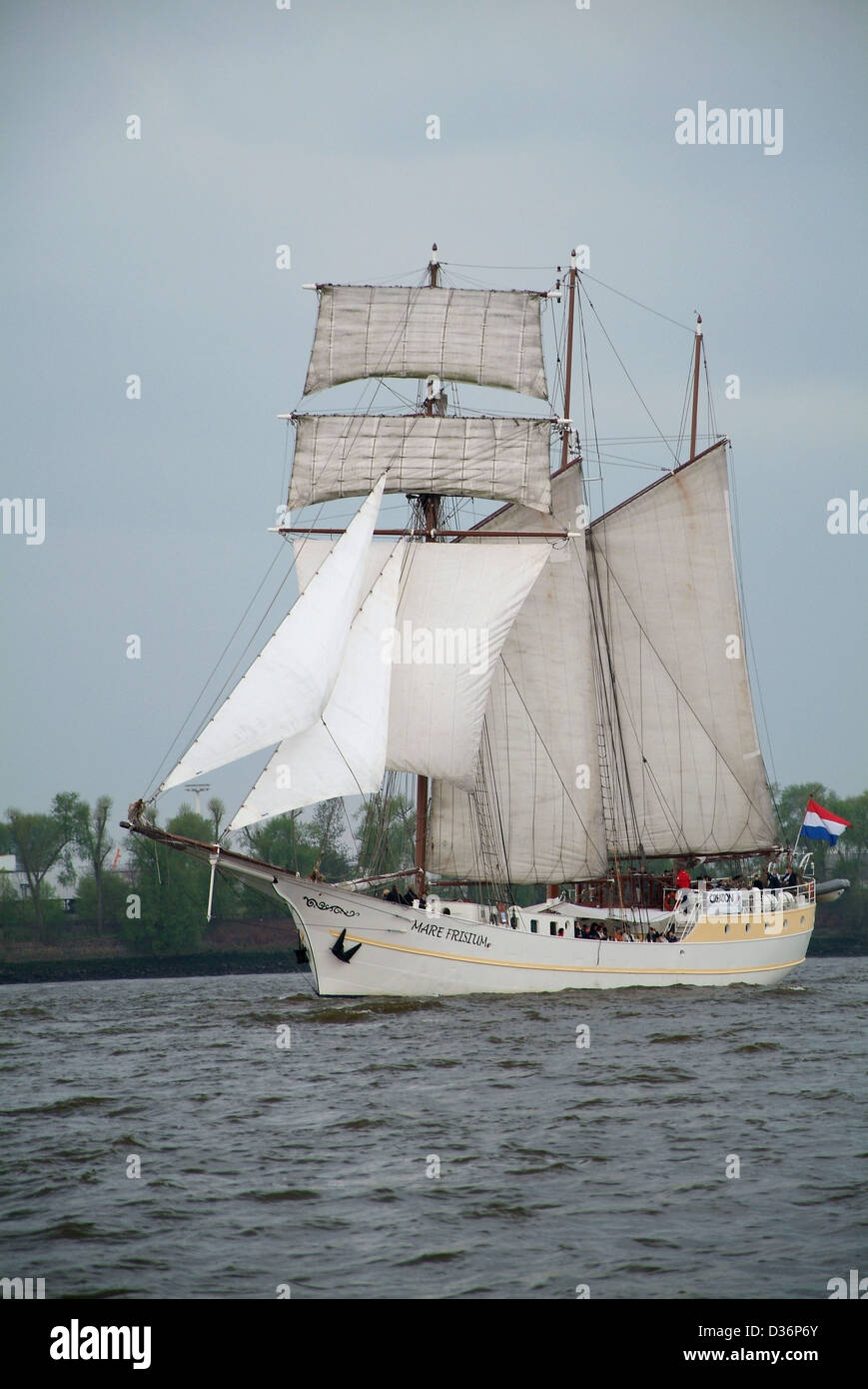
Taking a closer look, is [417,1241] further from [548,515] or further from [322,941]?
[548,515]

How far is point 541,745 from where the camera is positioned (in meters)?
53.6

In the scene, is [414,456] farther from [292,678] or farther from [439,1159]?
[439,1159]

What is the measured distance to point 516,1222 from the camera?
59.6ft

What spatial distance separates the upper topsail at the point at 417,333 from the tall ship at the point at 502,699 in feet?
0.26

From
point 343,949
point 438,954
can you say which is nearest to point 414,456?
point 438,954

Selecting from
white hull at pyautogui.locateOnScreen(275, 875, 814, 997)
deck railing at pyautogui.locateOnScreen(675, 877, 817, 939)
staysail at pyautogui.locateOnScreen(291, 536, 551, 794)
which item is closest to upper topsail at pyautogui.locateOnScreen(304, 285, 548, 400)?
staysail at pyautogui.locateOnScreen(291, 536, 551, 794)

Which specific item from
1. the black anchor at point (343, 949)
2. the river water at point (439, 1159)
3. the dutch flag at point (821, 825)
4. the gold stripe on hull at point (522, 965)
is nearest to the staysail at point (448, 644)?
the gold stripe on hull at point (522, 965)

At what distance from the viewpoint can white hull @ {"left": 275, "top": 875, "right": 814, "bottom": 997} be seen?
4503 centimetres

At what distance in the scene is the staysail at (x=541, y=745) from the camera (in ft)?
171

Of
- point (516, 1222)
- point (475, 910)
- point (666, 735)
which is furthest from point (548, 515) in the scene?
point (516, 1222)

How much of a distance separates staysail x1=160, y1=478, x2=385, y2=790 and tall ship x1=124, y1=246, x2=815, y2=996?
0.07m

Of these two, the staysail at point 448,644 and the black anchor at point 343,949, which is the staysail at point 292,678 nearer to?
the staysail at point 448,644

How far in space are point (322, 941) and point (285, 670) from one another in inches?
372

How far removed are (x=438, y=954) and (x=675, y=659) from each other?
17.4 meters
